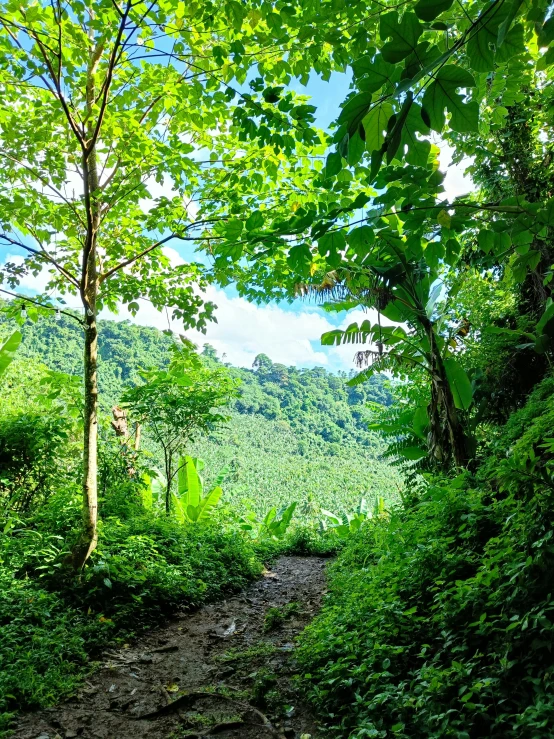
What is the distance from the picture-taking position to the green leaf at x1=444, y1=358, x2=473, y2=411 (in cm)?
549

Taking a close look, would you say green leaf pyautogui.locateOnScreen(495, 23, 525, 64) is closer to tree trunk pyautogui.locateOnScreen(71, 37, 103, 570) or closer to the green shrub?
the green shrub

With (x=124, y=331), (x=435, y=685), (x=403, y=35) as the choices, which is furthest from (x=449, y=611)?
(x=124, y=331)

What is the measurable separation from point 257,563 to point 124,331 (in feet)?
78.6

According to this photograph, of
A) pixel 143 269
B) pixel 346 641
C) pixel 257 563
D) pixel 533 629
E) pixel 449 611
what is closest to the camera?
pixel 533 629

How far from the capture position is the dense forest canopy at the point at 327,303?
166 centimetres

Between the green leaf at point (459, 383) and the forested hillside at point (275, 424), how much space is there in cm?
868

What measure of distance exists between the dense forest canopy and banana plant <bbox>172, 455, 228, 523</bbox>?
0.05m

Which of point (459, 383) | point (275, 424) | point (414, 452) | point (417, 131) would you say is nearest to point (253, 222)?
point (417, 131)

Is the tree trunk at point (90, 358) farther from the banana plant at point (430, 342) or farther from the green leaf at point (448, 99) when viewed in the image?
the green leaf at point (448, 99)

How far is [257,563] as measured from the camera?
6.93 meters

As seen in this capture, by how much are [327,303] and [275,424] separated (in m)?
30.0

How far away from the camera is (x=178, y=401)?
22.2ft

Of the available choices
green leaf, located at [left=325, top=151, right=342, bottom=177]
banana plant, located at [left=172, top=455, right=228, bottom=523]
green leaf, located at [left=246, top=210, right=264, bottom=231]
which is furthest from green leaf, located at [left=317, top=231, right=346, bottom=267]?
banana plant, located at [left=172, top=455, right=228, bottom=523]

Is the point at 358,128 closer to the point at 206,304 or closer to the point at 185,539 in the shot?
the point at 206,304
